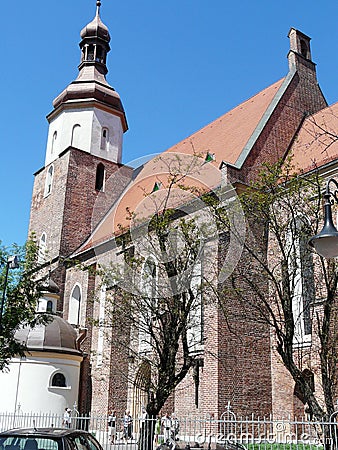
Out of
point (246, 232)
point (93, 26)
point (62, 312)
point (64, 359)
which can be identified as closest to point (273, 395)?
point (246, 232)

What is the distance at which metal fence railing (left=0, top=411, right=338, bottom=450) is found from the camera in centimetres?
1004

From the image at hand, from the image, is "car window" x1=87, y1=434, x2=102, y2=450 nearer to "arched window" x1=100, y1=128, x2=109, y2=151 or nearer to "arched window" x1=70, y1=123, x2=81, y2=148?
"arched window" x1=70, y1=123, x2=81, y2=148

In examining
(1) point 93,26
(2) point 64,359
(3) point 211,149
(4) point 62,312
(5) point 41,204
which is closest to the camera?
(2) point 64,359

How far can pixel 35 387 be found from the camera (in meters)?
21.0

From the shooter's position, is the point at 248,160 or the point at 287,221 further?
the point at 248,160

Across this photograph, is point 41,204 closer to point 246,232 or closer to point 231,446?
point 246,232

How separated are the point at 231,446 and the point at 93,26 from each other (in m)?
29.9

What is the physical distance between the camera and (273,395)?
54.1 ft

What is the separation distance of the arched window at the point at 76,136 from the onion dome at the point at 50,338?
11493mm

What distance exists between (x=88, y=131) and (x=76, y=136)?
2.55 feet

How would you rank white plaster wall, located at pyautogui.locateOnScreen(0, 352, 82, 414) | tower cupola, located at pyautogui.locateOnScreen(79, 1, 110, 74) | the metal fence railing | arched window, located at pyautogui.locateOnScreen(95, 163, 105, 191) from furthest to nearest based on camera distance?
tower cupola, located at pyautogui.locateOnScreen(79, 1, 110, 74) < arched window, located at pyautogui.locateOnScreen(95, 163, 105, 191) < white plaster wall, located at pyautogui.locateOnScreen(0, 352, 82, 414) < the metal fence railing

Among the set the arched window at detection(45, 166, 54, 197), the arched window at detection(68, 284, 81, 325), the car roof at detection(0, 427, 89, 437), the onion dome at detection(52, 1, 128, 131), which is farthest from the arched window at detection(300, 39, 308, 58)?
the car roof at detection(0, 427, 89, 437)

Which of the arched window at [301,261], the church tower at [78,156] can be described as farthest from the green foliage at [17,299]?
the church tower at [78,156]

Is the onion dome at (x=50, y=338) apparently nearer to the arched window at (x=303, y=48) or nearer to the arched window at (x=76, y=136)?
the arched window at (x=76, y=136)
